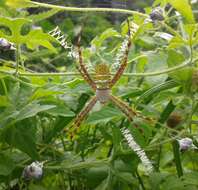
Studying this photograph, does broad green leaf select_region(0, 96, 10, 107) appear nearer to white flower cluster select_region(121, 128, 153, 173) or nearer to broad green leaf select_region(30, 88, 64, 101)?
broad green leaf select_region(30, 88, 64, 101)

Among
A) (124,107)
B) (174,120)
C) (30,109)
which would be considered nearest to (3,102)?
(30,109)

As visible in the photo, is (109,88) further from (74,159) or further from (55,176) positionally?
(55,176)

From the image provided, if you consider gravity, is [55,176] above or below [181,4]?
below

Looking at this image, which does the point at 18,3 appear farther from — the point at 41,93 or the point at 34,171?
the point at 34,171

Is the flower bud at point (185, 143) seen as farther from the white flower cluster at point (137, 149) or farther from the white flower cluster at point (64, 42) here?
the white flower cluster at point (64, 42)

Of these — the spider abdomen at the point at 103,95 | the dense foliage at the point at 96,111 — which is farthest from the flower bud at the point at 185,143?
the spider abdomen at the point at 103,95

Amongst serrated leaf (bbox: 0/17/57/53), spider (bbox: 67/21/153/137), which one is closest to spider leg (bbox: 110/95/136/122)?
spider (bbox: 67/21/153/137)

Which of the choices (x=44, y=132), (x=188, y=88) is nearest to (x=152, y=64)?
(x=188, y=88)
